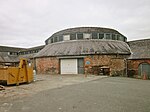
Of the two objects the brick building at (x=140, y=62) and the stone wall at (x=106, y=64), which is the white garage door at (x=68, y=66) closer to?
the stone wall at (x=106, y=64)

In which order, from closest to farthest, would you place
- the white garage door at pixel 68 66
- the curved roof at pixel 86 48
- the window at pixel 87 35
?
the curved roof at pixel 86 48, the white garage door at pixel 68 66, the window at pixel 87 35

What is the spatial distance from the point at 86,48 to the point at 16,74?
13.1 meters

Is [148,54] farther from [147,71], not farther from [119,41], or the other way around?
[119,41]

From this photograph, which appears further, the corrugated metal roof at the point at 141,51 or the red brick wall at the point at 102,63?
the red brick wall at the point at 102,63

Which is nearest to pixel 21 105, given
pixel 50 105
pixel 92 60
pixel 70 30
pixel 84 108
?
Result: pixel 50 105

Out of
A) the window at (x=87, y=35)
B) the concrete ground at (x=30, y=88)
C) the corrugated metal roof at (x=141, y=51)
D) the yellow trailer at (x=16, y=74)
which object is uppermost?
the window at (x=87, y=35)

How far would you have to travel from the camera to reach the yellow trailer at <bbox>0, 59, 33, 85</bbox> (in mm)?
12633

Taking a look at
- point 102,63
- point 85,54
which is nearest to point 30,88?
point 85,54

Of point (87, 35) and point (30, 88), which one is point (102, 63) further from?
point (30, 88)

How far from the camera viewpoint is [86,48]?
79.5ft

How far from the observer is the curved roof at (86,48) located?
23.4 meters

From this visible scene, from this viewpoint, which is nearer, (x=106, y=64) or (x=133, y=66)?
(x=133, y=66)

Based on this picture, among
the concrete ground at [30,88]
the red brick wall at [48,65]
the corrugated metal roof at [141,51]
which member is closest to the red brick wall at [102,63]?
the corrugated metal roof at [141,51]

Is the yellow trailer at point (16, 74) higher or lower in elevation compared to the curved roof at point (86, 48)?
lower
